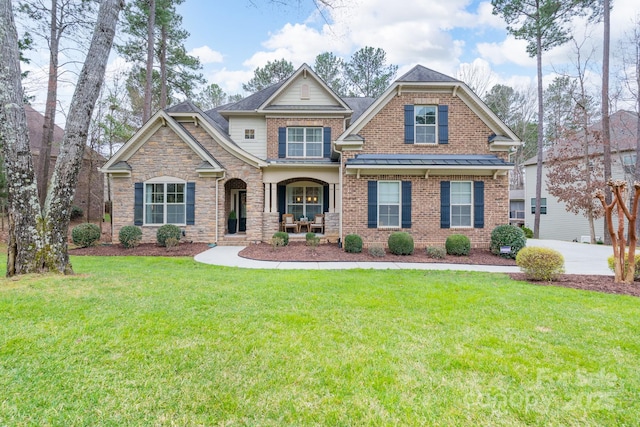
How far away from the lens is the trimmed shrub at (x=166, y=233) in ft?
36.1

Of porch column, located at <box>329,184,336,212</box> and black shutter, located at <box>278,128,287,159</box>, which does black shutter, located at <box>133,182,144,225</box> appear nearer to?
black shutter, located at <box>278,128,287,159</box>

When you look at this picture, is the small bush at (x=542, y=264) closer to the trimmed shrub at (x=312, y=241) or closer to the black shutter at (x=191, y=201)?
the trimmed shrub at (x=312, y=241)

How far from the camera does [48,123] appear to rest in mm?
13492

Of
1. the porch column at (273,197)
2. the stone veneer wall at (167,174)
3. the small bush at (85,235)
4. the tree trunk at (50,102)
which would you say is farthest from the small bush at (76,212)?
the porch column at (273,197)

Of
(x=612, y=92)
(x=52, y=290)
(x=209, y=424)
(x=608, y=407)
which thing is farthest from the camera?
(x=612, y=92)

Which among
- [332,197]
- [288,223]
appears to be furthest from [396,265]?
[288,223]

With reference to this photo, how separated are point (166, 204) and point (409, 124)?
32.9ft

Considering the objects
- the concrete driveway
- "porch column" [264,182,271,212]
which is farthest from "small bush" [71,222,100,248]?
the concrete driveway

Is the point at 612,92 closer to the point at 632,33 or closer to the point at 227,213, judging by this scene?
the point at 632,33

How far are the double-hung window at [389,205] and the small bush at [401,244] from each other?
1.05 meters

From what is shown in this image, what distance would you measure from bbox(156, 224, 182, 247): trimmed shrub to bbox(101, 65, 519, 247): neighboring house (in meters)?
0.68

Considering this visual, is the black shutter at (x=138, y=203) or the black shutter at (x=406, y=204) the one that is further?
the black shutter at (x=138, y=203)

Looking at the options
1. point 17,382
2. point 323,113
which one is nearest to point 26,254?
point 17,382

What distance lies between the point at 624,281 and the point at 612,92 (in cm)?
1500
